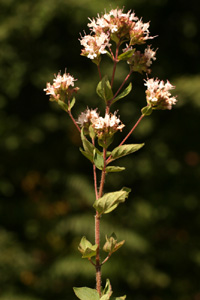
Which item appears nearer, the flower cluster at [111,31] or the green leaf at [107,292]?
the green leaf at [107,292]

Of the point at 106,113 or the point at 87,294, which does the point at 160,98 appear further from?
the point at 87,294

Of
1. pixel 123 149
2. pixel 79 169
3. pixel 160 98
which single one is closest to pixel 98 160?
pixel 123 149

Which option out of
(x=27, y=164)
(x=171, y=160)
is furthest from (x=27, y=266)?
(x=171, y=160)

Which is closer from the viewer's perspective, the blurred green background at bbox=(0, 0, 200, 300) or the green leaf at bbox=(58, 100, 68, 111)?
the green leaf at bbox=(58, 100, 68, 111)

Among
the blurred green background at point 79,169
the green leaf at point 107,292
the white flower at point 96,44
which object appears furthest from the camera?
the blurred green background at point 79,169

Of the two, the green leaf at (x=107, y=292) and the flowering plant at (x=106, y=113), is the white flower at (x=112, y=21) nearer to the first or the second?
the flowering plant at (x=106, y=113)

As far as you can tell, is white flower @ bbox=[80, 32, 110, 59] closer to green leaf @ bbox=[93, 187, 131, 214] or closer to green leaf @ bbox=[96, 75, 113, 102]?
green leaf @ bbox=[96, 75, 113, 102]

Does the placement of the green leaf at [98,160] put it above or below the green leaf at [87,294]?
above

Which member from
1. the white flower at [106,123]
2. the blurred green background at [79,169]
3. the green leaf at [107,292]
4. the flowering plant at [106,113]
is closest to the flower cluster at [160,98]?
the flowering plant at [106,113]

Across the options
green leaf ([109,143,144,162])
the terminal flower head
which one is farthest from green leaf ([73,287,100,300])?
the terminal flower head
